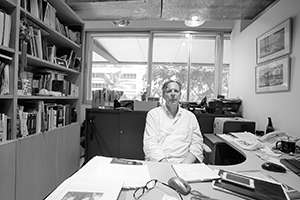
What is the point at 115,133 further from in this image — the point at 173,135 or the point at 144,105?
the point at 173,135

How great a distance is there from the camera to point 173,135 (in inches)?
69.6

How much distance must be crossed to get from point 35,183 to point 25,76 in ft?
3.53

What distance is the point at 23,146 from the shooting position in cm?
157

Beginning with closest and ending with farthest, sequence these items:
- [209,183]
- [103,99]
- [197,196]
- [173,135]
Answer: [197,196] < [209,183] < [173,135] < [103,99]

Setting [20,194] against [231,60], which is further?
[231,60]

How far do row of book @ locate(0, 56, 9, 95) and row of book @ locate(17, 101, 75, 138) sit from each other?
0.26m

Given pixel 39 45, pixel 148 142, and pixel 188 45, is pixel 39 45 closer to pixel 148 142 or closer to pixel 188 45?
pixel 148 142

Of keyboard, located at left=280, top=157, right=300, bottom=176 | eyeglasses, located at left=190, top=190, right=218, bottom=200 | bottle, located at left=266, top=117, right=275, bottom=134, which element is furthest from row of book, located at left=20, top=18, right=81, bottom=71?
bottle, located at left=266, top=117, right=275, bottom=134

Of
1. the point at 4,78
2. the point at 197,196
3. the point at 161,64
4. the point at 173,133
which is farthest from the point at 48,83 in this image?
the point at 161,64

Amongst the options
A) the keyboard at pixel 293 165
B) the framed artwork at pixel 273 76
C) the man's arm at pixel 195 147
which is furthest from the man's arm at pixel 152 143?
the framed artwork at pixel 273 76

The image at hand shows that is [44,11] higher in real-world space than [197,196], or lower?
higher

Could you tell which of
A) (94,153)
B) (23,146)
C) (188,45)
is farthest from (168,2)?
(94,153)

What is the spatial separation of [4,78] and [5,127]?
40 cm

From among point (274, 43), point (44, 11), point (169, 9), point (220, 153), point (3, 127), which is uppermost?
point (169, 9)
